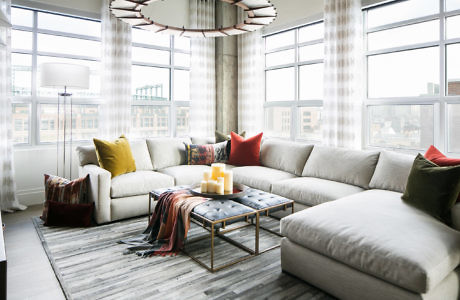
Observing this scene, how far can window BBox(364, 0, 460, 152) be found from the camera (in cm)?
340

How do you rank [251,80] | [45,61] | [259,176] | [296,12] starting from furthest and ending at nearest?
1. [251,80]
2. [296,12]
3. [45,61]
4. [259,176]

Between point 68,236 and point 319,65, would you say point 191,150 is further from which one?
point 319,65

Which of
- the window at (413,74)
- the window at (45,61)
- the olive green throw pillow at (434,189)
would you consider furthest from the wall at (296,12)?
the olive green throw pillow at (434,189)

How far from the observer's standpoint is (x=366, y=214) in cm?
221

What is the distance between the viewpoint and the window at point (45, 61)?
13.4 feet

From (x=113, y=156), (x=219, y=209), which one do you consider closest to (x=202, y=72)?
(x=113, y=156)

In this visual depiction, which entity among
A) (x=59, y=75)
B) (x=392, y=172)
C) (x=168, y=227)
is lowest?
(x=168, y=227)

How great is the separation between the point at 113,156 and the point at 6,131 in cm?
139

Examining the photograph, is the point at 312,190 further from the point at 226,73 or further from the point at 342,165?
the point at 226,73

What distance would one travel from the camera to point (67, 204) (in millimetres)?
3314

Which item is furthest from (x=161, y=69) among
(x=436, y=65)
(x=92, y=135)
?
(x=436, y=65)

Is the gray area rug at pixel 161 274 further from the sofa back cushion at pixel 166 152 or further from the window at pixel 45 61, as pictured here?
the window at pixel 45 61

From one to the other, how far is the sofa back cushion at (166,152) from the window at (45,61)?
3.40ft

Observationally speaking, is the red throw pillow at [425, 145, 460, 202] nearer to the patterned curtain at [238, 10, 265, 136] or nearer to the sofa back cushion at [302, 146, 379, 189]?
the sofa back cushion at [302, 146, 379, 189]
